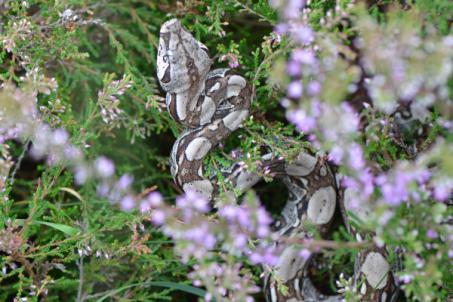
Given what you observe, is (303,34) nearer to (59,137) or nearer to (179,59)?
(179,59)

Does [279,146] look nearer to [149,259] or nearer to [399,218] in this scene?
[149,259]

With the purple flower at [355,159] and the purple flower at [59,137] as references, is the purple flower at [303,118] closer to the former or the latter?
the purple flower at [355,159]

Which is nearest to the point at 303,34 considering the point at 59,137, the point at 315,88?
the point at 315,88

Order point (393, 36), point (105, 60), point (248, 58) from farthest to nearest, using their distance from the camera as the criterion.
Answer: point (105, 60), point (248, 58), point (393, 36)

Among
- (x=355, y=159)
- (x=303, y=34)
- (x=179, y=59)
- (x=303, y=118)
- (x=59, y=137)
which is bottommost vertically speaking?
(x=59, y=137)

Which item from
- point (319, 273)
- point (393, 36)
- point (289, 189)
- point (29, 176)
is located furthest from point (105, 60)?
point (393, 36)

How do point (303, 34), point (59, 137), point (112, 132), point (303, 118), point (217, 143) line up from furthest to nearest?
point (112, 132)
point (217, 143)
point (59, 137)
point (303, 34)
point (303, 118)

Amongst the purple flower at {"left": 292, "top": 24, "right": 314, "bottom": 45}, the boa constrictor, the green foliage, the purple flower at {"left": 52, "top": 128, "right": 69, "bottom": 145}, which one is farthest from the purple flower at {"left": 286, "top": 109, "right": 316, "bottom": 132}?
the purple flower at {"left": 52, "top": 128, "right": 69, "bottom": 145}

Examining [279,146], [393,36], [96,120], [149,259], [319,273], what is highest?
[393,36]
